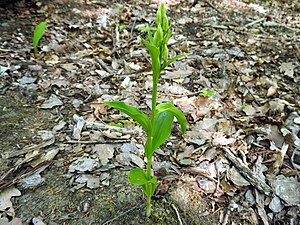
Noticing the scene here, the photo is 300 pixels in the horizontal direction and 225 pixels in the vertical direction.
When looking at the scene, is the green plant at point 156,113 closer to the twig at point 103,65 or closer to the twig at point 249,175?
the twig at point 249,175

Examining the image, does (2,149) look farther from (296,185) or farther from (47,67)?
(296,185)

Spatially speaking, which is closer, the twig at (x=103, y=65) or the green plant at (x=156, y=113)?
the green plant at (x=156, y=113)

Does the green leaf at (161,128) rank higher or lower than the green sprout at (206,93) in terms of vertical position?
higher

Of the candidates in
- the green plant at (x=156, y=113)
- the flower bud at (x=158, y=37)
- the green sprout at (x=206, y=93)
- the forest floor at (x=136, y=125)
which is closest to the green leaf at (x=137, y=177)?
the green plant at (x=156, y=113)

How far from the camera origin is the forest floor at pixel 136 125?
1589 millimetres

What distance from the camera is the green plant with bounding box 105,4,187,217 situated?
1.23 metres

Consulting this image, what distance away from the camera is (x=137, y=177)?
1373mm

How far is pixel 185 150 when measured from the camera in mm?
1871

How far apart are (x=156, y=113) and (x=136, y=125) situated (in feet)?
2.42

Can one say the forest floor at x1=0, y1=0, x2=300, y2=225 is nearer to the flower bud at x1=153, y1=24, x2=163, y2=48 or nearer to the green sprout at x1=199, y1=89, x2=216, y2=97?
the green sprout at x1=199, y1=89, x2=216, y2=97

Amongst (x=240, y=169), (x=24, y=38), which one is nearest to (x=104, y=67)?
(x=24, y=38)

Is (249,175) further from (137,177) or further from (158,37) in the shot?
(158,37)

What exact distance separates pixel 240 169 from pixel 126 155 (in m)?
0.65

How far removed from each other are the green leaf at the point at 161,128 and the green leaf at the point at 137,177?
104mm
